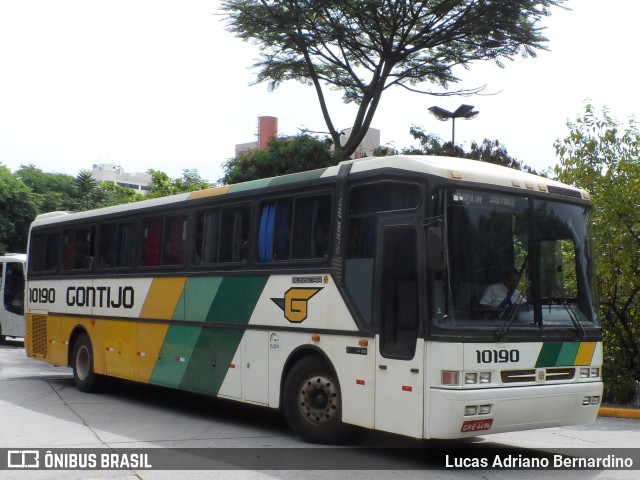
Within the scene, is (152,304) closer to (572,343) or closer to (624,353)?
(572,343)

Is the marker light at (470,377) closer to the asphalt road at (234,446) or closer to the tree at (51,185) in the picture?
the asphalt road at (234,446)

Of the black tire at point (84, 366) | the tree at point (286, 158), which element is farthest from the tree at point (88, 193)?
the black tire at point (84, 366)

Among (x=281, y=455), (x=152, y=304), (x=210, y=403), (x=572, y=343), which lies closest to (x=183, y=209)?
(x=152, y=304)

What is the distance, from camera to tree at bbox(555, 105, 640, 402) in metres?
15.8

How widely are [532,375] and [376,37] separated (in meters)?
16.0

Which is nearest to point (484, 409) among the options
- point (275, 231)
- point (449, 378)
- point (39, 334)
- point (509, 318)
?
point (449, 378)

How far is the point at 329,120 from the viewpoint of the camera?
25.1m

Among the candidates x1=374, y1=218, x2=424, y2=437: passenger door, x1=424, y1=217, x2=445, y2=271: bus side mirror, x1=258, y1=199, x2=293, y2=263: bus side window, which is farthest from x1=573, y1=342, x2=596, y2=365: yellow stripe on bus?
x1=258, y1=199, x2=293, y2=263: bus side window

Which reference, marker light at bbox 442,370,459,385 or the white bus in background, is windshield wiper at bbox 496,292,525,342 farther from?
the white bus in background

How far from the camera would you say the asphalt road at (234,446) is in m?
8.33

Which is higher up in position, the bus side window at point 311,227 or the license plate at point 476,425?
the bus side window at point 311,227

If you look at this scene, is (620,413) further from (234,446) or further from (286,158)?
(286,158)

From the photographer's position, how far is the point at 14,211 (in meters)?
48.3

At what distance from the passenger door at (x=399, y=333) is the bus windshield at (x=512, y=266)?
14.4 inches
